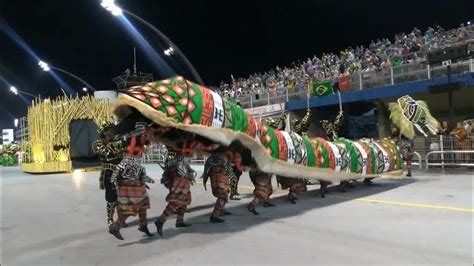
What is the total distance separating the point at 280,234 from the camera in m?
6.45

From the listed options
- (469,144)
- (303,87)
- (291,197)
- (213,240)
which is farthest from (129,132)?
(303,87)

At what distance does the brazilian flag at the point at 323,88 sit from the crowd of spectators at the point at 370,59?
0.51 meters

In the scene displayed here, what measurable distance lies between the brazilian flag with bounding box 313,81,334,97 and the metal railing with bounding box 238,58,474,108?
23.0 inches

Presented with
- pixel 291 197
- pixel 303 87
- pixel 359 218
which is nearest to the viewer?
pixel 359 218

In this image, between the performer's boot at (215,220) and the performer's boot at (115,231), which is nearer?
the performer's boot at (115,231)

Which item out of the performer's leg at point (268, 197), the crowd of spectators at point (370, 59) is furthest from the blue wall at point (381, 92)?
the performer's leg at point (268, 197)

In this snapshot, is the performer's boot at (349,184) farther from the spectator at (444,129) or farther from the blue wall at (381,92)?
the blue wall at (381,92)

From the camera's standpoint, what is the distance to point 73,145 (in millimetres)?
23438

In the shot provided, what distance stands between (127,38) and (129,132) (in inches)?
1049

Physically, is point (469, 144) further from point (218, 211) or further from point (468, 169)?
point (218, 211)

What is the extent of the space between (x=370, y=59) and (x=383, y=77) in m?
3.29

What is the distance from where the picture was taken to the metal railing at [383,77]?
1631cm

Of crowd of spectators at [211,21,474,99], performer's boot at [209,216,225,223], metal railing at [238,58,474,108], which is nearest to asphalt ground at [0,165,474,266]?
performer's boot at [209,216,225,223]

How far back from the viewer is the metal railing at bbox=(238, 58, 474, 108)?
1631cm
